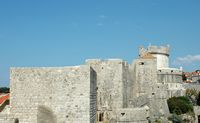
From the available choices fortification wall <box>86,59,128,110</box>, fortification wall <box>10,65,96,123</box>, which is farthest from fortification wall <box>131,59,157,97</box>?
fortification wall <box>10,65,96,123</box>

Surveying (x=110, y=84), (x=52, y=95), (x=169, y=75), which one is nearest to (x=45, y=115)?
(x=52, y=95)

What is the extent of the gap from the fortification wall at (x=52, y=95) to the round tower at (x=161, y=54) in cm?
2783

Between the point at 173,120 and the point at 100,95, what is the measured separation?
10.7 m

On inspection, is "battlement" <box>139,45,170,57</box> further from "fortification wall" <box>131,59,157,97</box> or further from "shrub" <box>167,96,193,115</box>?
"fortification wall" <box>131,59,157,97</box>

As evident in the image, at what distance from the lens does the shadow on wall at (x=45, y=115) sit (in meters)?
14.6

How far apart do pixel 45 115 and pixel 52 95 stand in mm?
877

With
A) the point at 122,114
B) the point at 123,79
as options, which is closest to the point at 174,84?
the point at 123,79

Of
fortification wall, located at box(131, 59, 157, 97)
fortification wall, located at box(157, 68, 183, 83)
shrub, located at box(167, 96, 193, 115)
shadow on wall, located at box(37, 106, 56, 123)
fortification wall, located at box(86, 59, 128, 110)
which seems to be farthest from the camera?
fortification wall, located at box(157, 68, 183, 83)

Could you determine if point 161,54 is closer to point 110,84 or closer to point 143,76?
point 143,76

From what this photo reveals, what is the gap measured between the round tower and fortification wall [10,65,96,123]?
91.3 ft

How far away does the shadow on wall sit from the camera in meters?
14.6

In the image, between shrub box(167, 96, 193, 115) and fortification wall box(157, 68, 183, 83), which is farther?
fortification wall box(157, 68, 183, 83)

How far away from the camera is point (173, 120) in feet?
108

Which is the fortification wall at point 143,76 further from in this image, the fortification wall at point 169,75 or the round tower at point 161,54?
the round tower at point 161,54
